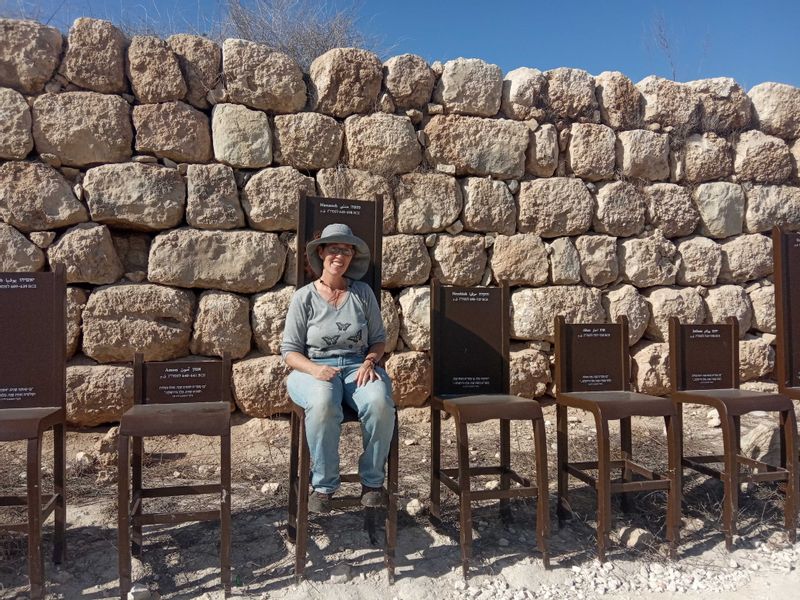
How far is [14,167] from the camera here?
4.38 meters

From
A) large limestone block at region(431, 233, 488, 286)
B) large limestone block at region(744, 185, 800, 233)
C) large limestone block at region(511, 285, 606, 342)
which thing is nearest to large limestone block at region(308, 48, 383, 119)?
large limestone block at region(431, 233, 488, 286)

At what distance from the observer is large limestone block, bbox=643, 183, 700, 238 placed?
5602mm

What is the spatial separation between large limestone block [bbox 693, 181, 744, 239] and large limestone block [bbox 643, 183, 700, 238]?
10 centimetres

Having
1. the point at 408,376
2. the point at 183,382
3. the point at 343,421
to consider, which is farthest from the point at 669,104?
the point at 183,382

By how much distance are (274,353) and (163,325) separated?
0.82m

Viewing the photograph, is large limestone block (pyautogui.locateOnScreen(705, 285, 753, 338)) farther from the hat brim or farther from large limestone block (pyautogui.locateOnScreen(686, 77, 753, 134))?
the hat brim

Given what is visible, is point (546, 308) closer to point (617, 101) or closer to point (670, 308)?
point (670, 308)

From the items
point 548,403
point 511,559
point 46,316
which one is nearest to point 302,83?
point 46,316

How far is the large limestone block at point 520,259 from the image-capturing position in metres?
5.23

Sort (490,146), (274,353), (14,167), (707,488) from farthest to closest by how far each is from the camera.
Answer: (490,146) < (274,353) < (14,167) < (707,488)

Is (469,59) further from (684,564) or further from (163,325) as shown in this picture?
(684,564)

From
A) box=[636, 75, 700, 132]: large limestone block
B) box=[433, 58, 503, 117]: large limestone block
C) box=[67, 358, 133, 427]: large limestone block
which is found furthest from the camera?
box=[636, 75, 700, 132]: large limestone block

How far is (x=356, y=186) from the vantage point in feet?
16.3

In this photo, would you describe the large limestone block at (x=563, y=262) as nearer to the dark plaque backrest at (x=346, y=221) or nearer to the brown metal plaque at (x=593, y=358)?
the brown metal plaque at (x=593, y=358)
